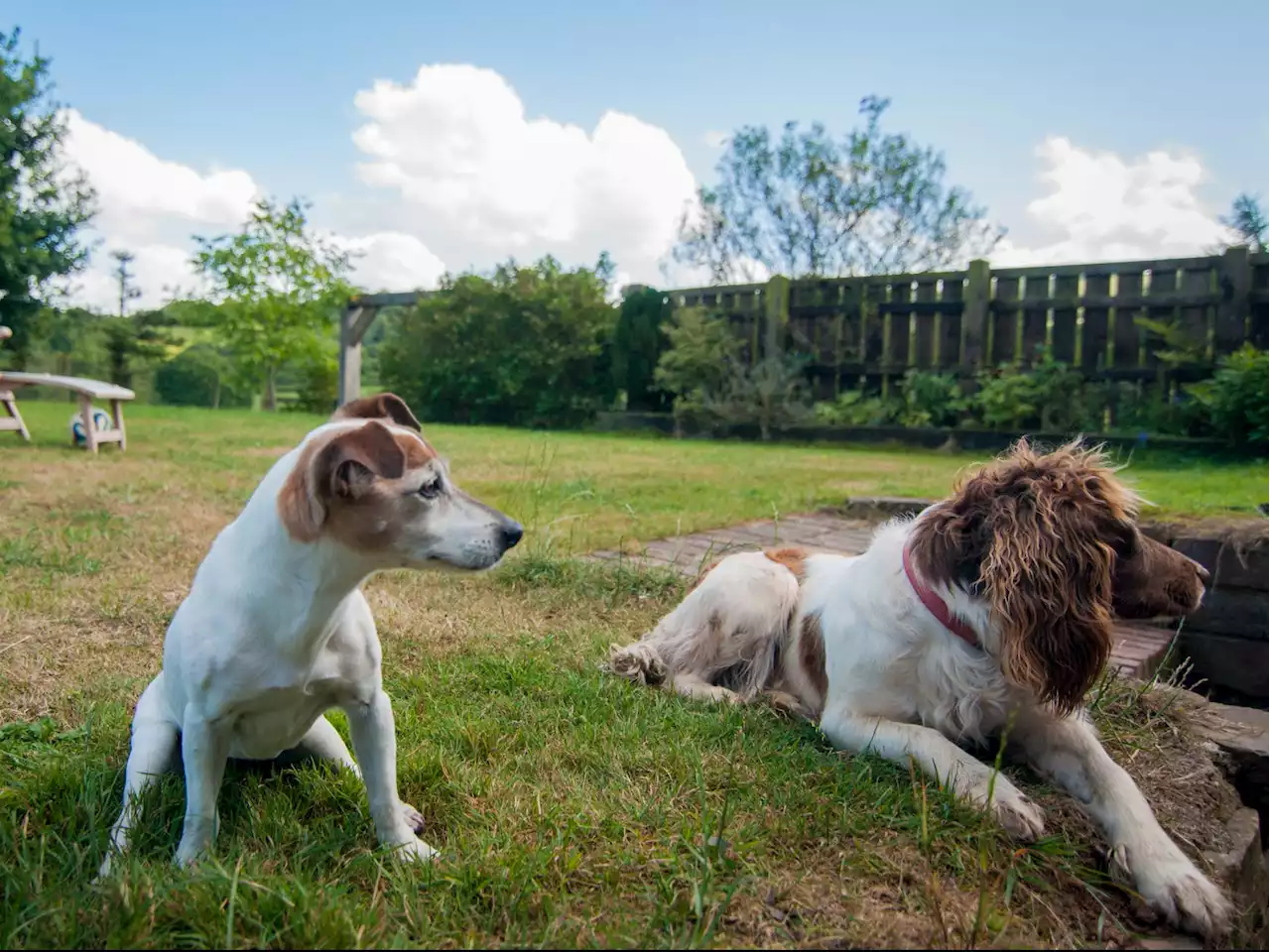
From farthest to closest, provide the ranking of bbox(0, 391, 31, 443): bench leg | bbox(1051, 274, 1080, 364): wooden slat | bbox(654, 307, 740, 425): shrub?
bbox(654, 307, 740, 425): shrub < bbox(1051, 274, 1080, 364): wooden slat < bbox(0, 391, 31, 443): bench leg

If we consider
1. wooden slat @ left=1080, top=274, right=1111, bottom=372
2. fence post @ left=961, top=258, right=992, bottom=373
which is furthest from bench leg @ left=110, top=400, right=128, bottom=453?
wooden slat @ left=1080, top=274, right=1111, bottom=372

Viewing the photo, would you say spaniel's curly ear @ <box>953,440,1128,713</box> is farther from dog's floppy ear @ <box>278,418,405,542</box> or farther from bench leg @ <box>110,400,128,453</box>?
bench leg @ <box>110,400,128,453</box>

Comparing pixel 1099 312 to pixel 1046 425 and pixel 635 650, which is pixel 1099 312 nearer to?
pixel 1046 425

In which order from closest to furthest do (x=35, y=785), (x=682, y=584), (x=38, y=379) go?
(x=35, y=785), (x=682, y=584), (x=38, y=379)

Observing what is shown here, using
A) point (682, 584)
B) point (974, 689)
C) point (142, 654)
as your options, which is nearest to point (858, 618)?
point (974, 689)

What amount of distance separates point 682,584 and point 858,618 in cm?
179

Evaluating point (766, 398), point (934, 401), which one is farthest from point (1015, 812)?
point (766, 398)

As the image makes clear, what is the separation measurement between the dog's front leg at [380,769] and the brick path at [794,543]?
7.70 ft

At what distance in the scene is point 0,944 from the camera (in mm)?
1475

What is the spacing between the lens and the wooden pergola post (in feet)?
55.4

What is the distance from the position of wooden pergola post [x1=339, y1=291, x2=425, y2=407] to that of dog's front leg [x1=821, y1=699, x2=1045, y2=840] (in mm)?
15613

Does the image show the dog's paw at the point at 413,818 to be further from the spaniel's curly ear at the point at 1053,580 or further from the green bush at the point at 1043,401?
the green bush at the point at 1043,401

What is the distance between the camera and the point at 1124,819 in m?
2.05

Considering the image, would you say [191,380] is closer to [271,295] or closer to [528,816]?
[271,295]
